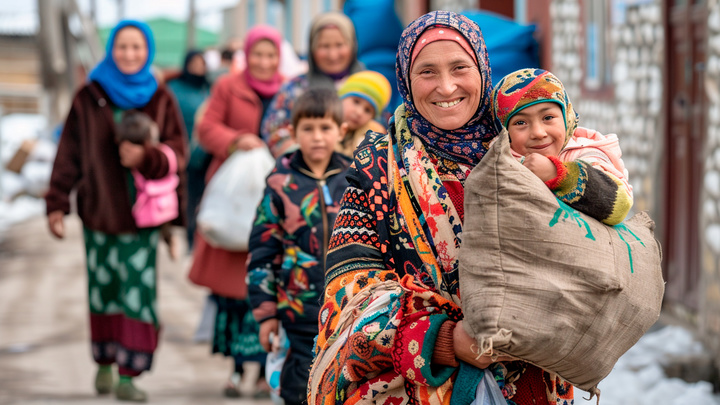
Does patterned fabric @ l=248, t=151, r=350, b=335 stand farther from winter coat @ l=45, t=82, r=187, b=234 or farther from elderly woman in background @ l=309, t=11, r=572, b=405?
winter coat @ l=45, t=82, r=187, b=234

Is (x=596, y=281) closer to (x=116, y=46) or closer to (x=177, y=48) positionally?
(x=116, y=46)

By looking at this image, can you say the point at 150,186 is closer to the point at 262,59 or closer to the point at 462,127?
the point at 262,59

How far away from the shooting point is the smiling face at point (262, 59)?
640 centimetres

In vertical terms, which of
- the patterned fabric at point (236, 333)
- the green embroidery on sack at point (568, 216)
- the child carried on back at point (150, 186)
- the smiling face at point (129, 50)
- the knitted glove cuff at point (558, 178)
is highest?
the smiling face at point (129, 50)

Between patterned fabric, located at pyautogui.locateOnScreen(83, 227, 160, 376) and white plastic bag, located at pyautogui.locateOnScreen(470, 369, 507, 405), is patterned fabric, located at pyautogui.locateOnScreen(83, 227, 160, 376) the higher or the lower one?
the lower one

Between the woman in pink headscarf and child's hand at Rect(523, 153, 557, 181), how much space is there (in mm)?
3879

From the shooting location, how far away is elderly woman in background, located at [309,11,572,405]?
88.4 inches

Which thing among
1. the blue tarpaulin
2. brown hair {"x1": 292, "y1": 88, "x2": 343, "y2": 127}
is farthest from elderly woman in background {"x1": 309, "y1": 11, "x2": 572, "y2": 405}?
the blue tarpaulin

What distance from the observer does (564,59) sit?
8508 mm

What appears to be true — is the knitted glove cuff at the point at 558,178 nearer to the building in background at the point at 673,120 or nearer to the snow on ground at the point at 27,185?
the building in background at the point at 673,120

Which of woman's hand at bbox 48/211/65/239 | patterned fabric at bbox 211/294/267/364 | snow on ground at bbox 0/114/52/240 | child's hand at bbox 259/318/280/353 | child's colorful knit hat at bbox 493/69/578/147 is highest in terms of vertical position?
child's colorful knit hat at bbox 493/69/578/147

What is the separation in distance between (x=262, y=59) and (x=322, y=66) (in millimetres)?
1004

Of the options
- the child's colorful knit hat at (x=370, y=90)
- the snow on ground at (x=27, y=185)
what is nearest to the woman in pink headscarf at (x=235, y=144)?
the child's colorful knit hat at (x=370, y=90)

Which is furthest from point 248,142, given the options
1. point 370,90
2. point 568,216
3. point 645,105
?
point 568,216
